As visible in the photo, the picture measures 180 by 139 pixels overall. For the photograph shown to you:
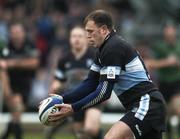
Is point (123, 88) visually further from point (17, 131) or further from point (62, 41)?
point (62, 41)

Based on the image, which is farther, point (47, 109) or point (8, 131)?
point (8, 131)

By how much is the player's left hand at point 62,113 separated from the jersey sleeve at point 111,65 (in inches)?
20.3

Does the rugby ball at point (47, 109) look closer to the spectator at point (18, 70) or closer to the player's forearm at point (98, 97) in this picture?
the player's forearm at point (98, 97)

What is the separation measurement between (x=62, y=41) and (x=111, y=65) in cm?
987

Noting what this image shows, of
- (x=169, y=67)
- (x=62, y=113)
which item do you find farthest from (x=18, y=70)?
(x=62, y=113)

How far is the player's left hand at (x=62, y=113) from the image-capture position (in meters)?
9.26

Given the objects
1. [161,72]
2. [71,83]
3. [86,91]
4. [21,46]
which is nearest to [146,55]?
[161,72]

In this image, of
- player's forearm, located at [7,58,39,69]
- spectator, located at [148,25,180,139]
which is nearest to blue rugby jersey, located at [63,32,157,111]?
player's forearm, located at [7,58,39,69]

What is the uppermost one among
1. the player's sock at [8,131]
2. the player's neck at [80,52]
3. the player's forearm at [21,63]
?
the player's neck at [80,52]

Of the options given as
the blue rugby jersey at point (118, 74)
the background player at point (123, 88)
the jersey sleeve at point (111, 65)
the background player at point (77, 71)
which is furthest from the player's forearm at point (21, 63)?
the jersey sleeve at point (111, 65)

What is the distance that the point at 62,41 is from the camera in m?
19.1

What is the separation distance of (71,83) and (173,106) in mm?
3353

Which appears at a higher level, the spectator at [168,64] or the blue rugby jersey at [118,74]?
the blue rugby jersey at [118,74]

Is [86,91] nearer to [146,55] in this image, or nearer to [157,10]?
[146,55]
